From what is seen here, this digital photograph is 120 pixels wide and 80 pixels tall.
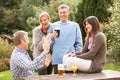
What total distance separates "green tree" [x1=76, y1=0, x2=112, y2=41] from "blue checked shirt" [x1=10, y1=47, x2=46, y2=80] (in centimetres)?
698

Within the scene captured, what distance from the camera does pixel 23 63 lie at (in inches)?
184

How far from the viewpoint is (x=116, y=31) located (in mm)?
8828

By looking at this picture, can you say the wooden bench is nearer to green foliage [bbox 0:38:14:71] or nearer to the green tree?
green foliage [bbox 0:38:14:71]

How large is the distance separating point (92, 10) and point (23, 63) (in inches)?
A: 291

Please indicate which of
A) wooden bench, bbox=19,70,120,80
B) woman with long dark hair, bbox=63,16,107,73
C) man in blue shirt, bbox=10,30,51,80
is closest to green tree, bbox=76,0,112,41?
woman with long dark hair, bbox=63,16,107,73

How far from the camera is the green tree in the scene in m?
11.7

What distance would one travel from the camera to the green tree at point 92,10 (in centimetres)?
1166

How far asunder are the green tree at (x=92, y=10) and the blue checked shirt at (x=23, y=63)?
698 cm

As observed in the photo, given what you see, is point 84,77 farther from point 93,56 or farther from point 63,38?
point 63,38

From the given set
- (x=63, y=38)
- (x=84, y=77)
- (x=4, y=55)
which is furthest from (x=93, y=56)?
(x=4, y=55)

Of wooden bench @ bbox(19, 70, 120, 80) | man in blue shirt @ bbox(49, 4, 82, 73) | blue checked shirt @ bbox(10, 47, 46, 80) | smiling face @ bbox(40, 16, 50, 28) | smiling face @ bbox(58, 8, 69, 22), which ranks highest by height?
smiling face @ bbox(58, 8, 69, 22)

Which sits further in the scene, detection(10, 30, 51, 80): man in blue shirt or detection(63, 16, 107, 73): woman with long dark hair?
detection(63, 16, 107, 73): woman with long dark hair

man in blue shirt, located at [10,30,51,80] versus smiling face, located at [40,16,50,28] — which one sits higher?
smiling face, located at [40,16,50,28]

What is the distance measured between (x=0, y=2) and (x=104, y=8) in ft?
21.5
